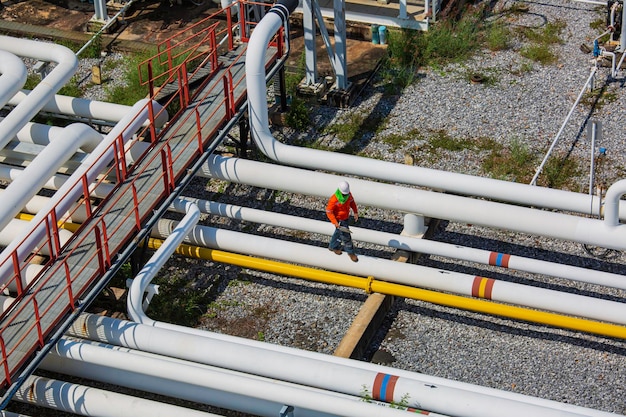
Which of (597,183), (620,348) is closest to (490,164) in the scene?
(597,183)

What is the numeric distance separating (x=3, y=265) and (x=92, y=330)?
4.71 ft

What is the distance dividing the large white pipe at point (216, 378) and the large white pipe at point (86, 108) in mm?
5126

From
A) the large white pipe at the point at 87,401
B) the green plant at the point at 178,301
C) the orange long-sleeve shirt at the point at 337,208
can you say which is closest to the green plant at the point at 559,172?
the orange long-sleeve shirt at the point at 337,208

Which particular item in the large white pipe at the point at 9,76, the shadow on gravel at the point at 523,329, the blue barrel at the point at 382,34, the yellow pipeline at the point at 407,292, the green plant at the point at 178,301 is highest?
the large white pipe at the point at 9,76

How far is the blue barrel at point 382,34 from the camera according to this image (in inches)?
864

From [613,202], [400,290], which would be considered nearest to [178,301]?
[400,290]

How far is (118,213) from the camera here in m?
15.9

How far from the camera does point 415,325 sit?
15.9 meters

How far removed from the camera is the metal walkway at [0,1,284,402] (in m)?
14.1

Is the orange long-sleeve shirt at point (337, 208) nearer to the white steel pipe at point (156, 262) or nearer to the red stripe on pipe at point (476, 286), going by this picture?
the red stripe on pipe at point (476, 286)

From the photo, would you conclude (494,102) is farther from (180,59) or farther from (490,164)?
(180,59)

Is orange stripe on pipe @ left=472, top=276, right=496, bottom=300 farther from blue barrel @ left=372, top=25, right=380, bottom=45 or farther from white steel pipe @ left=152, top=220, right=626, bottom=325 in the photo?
blue barrel @ left=372, top=25, right=380, bottom=45

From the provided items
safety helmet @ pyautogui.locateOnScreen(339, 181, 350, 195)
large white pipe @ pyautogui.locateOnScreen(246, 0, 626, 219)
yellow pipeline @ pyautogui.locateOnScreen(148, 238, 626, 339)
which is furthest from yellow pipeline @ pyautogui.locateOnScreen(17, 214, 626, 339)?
large white pipe @ pyautogui.locateOnScreen(246, 0, 626, 219)

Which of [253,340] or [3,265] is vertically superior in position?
[3,265]
